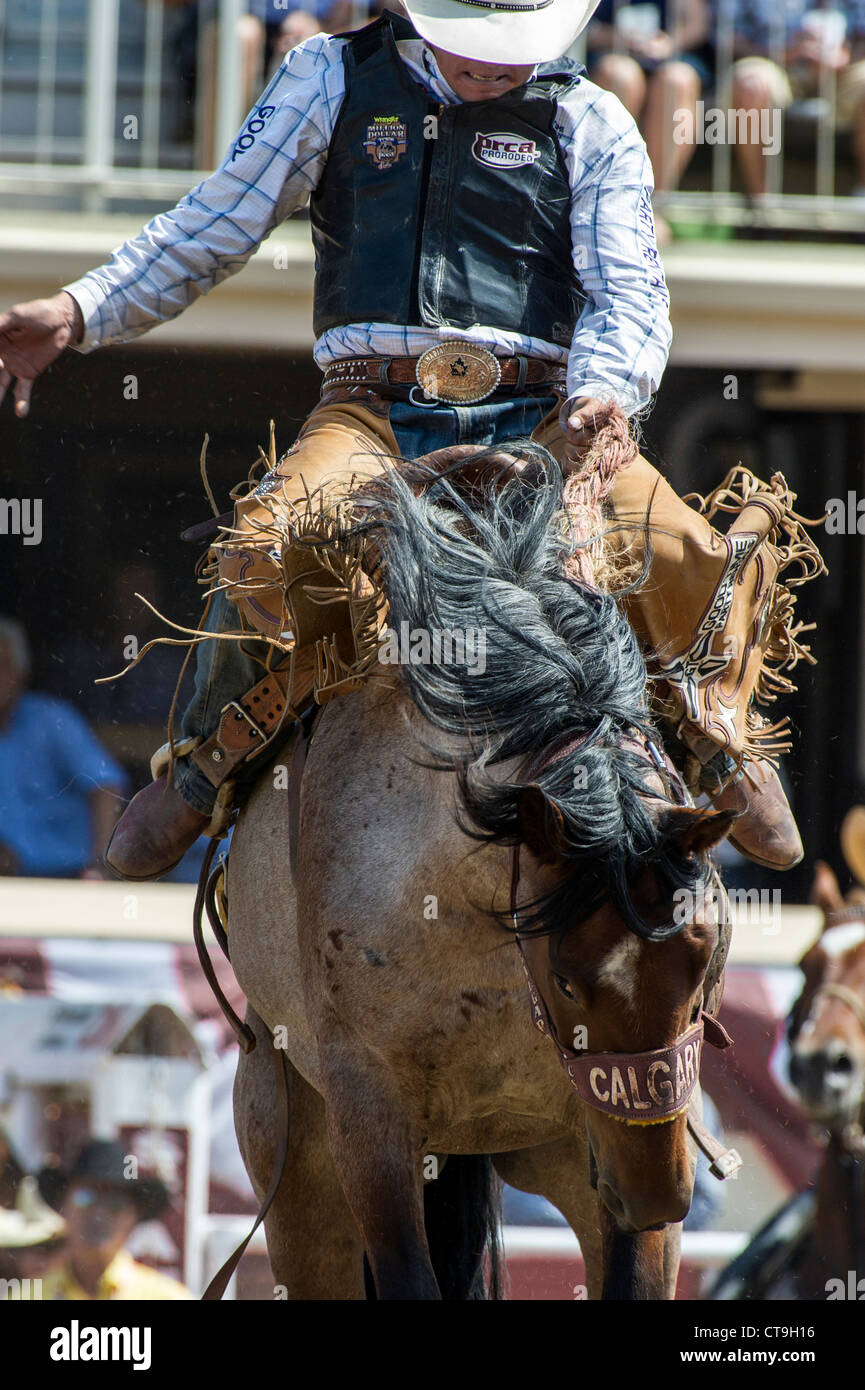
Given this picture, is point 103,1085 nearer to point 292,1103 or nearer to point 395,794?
point 292,1103

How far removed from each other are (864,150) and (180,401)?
3.40 m

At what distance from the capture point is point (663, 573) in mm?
2930

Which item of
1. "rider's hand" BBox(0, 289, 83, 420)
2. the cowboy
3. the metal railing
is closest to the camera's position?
the cowboy

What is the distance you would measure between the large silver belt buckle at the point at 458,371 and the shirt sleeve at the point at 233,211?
19.5 inches

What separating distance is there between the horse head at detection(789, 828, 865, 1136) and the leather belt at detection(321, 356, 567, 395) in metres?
3.20

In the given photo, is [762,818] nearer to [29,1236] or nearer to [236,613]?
[236,613]

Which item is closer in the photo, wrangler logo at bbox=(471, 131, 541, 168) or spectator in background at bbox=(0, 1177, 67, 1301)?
wrangler logo at bbox=(471, 131, 541, 168)

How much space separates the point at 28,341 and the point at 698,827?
5.35ft

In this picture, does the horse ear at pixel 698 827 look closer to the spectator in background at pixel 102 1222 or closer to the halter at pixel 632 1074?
the halter at pixel 632 1074

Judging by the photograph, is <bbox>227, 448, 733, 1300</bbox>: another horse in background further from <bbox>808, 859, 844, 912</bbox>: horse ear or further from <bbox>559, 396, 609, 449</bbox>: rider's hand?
<bbox>808, 859, 844, 912</bbox>: horse ear

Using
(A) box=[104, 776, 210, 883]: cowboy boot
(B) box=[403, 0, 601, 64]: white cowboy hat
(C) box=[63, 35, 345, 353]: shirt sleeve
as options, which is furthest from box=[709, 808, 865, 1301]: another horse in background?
(B) box=[403, 0, 601, 64]: white cowboy hat

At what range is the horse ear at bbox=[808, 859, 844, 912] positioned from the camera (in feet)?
19.6

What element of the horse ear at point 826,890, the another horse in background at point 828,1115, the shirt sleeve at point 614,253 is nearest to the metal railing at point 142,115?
the horse ear at point 826,890

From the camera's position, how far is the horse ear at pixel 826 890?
598 centimetres
